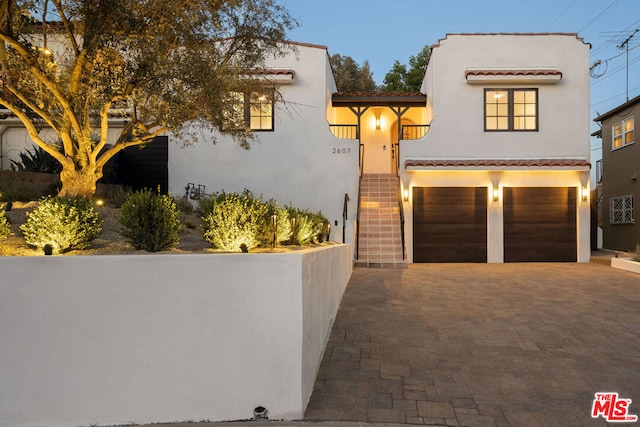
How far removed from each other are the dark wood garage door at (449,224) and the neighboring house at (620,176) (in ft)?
21.5

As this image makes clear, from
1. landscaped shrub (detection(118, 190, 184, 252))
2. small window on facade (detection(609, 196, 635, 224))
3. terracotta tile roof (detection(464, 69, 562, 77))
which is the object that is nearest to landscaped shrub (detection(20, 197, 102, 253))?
landscaped shrub (detection(118, 190, 184, 252))

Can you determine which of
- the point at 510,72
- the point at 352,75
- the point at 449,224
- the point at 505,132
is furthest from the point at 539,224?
the point at 352,75

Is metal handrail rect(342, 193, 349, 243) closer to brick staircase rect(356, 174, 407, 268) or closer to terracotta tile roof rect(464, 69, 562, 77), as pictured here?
brick staircase rect(356, 174, 407, 268)

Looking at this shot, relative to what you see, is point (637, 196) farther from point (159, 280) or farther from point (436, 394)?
point (159, 280)

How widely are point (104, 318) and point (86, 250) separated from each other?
1.42 meters

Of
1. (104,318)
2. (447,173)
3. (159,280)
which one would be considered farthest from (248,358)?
(447,173)

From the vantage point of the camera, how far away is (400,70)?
80.2 feet

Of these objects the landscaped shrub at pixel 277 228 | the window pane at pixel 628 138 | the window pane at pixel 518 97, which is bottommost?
the landscaped shrub at pixel 277 228

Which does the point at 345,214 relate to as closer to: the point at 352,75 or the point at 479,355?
the point at 479,355

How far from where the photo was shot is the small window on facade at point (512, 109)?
1360cm

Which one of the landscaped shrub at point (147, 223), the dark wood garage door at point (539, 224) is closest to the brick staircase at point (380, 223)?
the dark wood garage door at point (539, 224)

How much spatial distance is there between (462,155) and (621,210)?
7872 mm

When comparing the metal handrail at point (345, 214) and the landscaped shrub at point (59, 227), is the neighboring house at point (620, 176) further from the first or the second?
the landscaped shrub at point (59, 227)

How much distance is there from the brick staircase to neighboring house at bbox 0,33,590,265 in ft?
0.45
